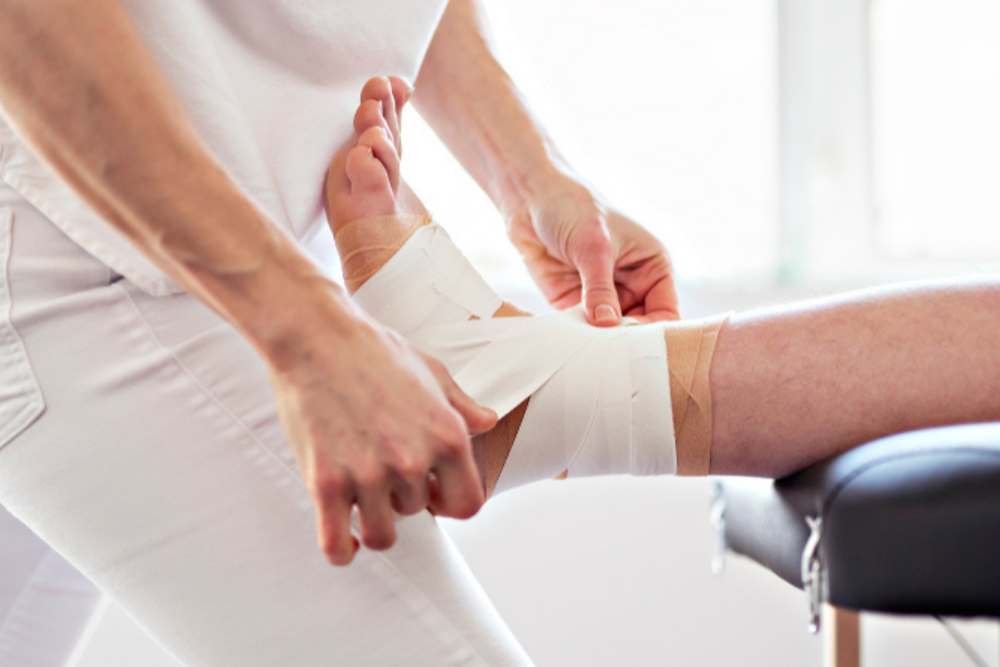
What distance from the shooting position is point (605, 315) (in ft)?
2.85

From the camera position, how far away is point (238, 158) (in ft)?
2.35

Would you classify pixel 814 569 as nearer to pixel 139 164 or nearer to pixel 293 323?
pixel 293 323

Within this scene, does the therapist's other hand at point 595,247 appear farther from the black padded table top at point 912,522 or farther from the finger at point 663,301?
the black padded table top at point 912,522

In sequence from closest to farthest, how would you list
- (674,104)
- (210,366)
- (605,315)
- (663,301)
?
(210,366) < (605,315) < (663,301) < (674,104)

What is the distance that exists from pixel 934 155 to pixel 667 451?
162 centimetres

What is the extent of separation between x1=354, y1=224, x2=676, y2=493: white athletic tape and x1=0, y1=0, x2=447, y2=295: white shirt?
0.12 m

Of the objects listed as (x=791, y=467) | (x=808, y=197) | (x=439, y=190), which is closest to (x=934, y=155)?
(x=808, y=197)

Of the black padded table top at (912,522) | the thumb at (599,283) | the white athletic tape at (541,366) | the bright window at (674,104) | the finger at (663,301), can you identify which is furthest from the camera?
the bright window at (674,104)

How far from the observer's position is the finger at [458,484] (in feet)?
1.83

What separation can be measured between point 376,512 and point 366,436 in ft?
0.15

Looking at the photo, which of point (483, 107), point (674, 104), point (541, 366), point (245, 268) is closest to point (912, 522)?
point (541, 366)

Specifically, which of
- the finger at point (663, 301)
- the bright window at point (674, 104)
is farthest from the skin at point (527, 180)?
the bright window at point (674, 104)

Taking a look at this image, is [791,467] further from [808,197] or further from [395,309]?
[808,197]

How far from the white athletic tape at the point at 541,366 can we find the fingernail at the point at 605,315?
4cm
